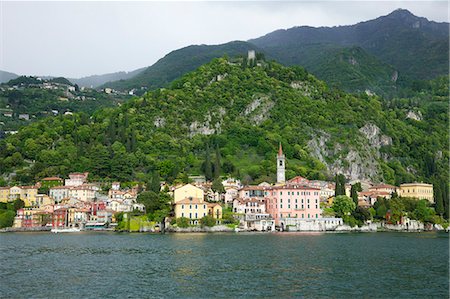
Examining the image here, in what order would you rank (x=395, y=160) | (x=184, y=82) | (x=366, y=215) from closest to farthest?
(x=366, y=215), (x=395, y=160), (x=184, y=82)

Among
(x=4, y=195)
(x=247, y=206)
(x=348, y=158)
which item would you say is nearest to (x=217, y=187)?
(x=247, y=206)

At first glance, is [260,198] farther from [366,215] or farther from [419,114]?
[419,114]

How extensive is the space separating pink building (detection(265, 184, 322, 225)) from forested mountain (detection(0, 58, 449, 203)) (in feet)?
73.6

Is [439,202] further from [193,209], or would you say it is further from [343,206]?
[193,209]

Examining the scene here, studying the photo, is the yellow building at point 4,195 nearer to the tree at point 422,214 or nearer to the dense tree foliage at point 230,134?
the dense tree foliage at point 230,134

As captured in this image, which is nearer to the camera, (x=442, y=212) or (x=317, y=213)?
(x=317, y=213)

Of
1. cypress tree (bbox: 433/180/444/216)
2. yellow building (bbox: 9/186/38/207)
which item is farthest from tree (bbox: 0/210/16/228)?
cypress tree (bbox: 433/180/444/216)

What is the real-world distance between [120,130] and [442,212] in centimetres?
7056

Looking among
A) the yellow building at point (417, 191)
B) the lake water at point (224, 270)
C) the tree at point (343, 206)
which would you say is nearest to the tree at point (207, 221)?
the tree at point (343, 206)

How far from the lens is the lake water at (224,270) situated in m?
31.3

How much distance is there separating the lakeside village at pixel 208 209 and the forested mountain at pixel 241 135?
1135 centimetres

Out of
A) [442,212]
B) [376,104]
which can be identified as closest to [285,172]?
[442,212]

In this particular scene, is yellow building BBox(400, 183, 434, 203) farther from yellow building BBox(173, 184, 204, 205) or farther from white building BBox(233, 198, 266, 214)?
yellow building BBox(173, 184, 204, 205)

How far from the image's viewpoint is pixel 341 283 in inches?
1331
